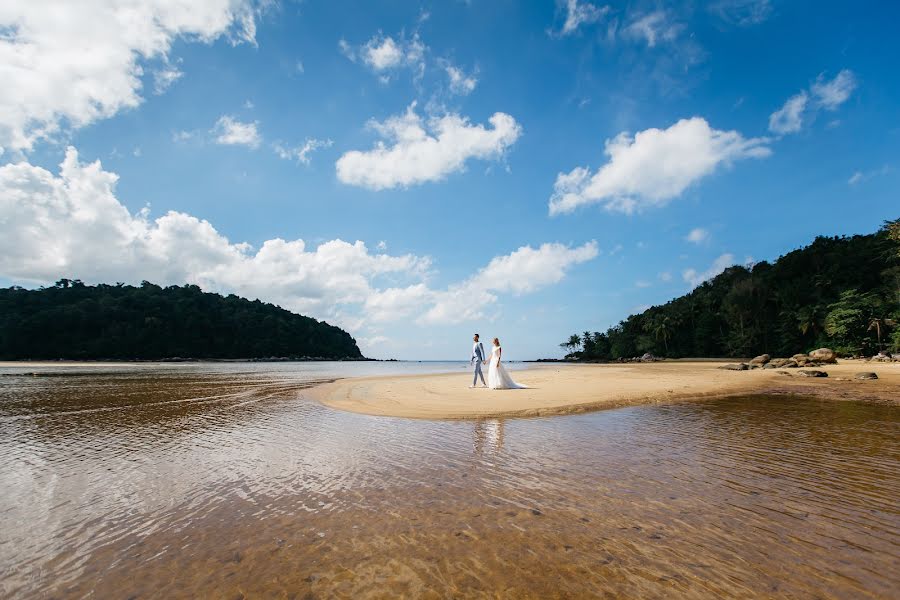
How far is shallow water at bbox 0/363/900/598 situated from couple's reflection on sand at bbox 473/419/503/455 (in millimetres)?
151

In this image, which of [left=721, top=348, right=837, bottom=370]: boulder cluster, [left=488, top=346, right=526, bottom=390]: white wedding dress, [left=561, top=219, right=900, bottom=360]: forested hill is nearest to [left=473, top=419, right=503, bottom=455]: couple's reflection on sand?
[left=488, top=346, right=526, bottom=390]: white wedding dress

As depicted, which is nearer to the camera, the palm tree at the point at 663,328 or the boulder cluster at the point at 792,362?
the boulder cluster at the point at 792,362

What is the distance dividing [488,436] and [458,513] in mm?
4187

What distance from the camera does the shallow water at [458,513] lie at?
3.24 meters

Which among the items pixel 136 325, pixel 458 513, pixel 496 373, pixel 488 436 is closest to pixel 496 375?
pixel 496 373

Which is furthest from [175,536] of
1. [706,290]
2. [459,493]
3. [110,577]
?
[706,290]

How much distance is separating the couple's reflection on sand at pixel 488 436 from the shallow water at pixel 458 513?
0.15m

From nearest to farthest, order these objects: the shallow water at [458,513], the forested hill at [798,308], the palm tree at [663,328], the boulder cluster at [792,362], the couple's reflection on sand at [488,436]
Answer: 1. the shallow water at [458,513]
2. the couple's reflection on sand at [488,436]
3. the boulder cluster at [792,362]
4. the forested hill at [798,308]
5. the palm tree at [663,328]

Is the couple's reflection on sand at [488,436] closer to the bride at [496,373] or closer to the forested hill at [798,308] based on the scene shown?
the bride at [496,373]

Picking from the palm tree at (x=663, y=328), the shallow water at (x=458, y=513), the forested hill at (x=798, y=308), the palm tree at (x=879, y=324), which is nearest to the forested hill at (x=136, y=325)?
the shallow water at (x=458, y=513)

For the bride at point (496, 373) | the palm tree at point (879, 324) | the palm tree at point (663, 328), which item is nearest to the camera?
the bride at point (496, 373)

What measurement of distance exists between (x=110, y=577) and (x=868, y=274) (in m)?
79.5

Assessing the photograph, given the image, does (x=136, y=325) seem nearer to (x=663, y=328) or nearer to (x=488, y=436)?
(x=488, y=436)

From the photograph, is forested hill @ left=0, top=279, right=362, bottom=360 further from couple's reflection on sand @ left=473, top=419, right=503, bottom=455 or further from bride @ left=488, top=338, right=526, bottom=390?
couple's reflection on sand @ left=473, top=419, right=503, bottom=455
